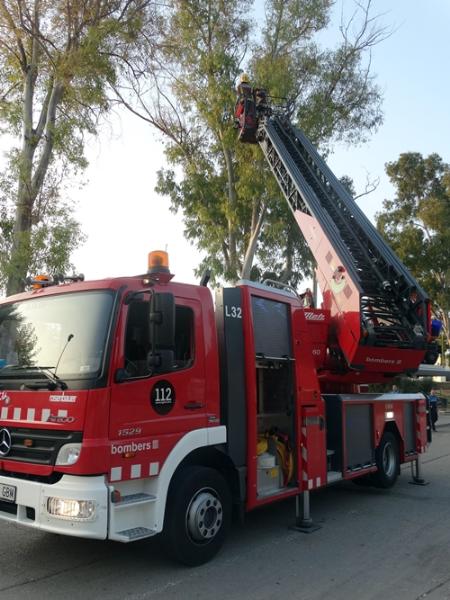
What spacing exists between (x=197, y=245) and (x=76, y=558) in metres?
17.5

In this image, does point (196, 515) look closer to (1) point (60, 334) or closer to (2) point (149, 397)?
(2) point (149, 397)

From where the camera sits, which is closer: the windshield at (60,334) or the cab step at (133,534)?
the cab step at (133,534)

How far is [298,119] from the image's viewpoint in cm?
1939

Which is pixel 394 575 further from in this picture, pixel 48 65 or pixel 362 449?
pixel 48 65

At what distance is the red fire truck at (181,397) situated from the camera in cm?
437

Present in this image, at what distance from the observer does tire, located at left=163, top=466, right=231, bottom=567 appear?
15.7ft

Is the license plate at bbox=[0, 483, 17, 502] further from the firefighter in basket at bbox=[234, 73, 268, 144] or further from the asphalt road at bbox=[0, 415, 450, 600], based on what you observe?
the firefighter in basket at bbox=[234, 73, 268, 144]

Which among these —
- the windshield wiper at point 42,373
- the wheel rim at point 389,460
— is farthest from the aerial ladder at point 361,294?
the windshield wiper at point 42,373

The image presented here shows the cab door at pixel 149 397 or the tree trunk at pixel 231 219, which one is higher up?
the tree trunk at pixel 231 219

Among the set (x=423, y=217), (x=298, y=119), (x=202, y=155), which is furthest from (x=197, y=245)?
(x=423, y=217)

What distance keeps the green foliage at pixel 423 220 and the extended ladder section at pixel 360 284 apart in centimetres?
2120

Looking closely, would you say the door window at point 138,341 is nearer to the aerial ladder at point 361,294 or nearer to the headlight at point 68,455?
the headlight at point 68,455

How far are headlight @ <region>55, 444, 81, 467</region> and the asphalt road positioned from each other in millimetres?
1007

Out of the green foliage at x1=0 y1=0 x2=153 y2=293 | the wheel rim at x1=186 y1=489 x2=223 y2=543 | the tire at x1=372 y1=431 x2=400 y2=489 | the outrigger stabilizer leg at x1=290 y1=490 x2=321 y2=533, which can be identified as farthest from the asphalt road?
the green foliage at x1=0 y1=0 x2=153 y2=293
